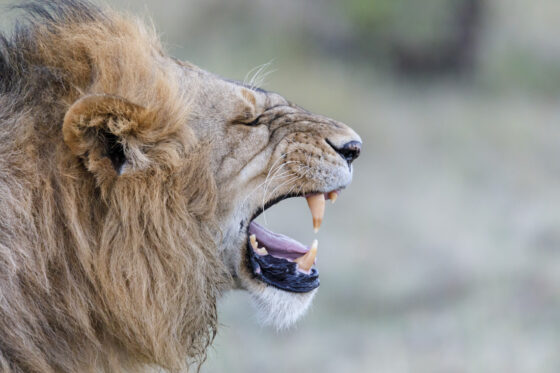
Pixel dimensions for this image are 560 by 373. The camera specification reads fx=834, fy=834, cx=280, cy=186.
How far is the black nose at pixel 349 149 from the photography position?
2.74m

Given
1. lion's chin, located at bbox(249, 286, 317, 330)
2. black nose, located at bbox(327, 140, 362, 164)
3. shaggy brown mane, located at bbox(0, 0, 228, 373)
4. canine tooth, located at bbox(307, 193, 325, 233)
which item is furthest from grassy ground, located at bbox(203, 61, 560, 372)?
black nose, located at bbox(327, 140, 362, 164)

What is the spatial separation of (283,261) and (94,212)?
28.2 inches

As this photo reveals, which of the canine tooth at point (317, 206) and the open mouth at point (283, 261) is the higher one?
the canine tooth at point (317, 206)

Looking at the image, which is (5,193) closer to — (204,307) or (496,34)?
(204,307)

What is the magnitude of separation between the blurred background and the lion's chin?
3.91ft

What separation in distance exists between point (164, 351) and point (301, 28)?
11.1 metres

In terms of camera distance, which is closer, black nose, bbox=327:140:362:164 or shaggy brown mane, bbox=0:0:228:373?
shaggy brown mane, bbox=0:0:228:373

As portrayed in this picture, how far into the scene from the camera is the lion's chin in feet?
8.92

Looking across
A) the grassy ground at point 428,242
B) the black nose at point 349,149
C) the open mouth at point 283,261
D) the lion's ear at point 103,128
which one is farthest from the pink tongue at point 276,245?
the lion's ear at point 103,128

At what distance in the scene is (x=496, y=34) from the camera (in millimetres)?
13703

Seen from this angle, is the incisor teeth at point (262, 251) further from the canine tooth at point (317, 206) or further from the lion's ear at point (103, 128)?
the lion's ear at point (103, 128)

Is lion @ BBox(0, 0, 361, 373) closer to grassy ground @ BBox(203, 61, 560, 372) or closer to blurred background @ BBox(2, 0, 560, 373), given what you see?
grassy ground @ BBox(203, 61, 560, 372)

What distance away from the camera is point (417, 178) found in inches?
366

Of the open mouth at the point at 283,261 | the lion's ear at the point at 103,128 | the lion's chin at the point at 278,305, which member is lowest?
the lion's chin at the point at 278,305
